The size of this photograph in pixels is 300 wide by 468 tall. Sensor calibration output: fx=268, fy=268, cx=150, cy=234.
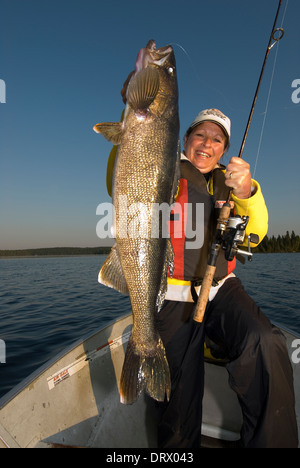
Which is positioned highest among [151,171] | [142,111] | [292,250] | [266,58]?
[266,58]

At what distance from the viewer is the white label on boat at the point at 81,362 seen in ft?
10.9

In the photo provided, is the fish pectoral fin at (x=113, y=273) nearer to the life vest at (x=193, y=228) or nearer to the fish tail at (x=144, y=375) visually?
the fish tail at (x=144, y=375)

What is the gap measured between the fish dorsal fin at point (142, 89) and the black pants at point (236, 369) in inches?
82.8

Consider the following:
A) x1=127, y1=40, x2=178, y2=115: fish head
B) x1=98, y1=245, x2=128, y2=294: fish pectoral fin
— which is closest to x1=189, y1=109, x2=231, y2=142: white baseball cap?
x1=127, y1=40, x2=178, y2=115: fish head

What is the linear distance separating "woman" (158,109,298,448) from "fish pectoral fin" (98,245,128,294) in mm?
836

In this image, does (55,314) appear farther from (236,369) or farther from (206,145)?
(236,369)

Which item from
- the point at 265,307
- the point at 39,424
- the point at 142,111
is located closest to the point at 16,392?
the point at 39,424

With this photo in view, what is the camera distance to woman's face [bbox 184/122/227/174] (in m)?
3.69

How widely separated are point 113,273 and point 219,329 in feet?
4.31

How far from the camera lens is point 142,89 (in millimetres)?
2320

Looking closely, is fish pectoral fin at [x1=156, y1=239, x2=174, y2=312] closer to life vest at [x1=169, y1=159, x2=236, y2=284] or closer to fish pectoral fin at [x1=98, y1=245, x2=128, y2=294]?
fish pectoral fin at [x1=98, y1=245, x2=128, y2=294]
